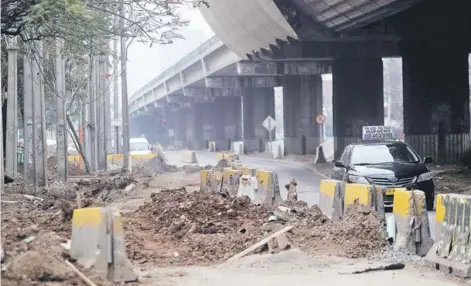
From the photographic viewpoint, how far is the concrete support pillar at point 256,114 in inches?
2729

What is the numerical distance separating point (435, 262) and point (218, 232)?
366cm

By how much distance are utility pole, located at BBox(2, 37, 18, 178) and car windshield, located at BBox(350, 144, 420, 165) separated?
11637mm

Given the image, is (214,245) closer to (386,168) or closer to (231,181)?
(386,168)

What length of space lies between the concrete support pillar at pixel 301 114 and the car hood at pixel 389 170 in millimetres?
37076

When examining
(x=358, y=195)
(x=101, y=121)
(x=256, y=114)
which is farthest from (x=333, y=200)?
(x=256, y=114)

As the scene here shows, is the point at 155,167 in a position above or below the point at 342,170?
below

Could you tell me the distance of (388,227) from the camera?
11.0 m

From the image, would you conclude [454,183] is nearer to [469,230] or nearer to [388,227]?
[388,227]

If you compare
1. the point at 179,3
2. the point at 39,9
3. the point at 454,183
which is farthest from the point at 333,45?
the point at 39,9

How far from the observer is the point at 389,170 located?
1630cm

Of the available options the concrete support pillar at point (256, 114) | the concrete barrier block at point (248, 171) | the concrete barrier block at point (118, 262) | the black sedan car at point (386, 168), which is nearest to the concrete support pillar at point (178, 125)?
the concrete support pillar at point (256, 114)

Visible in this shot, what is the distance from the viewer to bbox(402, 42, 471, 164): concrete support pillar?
3466cm

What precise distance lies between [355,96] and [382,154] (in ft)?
80.3

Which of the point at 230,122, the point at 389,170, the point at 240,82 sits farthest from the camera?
the point at 230,122
